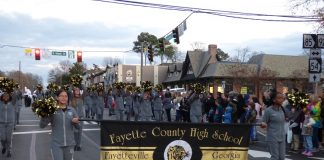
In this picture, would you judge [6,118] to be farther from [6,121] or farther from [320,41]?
[320,41]

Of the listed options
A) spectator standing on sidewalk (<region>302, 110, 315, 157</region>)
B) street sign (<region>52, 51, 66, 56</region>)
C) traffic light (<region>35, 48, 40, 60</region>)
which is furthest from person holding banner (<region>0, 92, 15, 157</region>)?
street sign (<region>52, 51, 66, 56</region>)

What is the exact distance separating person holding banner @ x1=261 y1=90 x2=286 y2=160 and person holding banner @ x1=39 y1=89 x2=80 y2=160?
335 cm

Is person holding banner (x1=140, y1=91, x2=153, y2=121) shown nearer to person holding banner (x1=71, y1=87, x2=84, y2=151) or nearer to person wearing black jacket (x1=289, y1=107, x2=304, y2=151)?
person holding banner (x1=71, y1=87, x2=84, y2=151)

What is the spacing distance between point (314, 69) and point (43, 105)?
926 centimetres

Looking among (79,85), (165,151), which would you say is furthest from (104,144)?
(79,85)

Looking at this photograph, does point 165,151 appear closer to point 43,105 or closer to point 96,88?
point 43,105

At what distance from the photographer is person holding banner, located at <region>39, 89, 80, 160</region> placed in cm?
743

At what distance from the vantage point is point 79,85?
13.4m

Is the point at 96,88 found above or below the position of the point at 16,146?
above

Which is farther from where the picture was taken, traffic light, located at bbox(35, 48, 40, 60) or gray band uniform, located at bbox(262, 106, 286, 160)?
traffic light, located at bbox(35, 48, 40, 60)

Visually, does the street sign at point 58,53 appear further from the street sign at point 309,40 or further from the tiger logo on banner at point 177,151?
the tiger logo on banner at point 177,151

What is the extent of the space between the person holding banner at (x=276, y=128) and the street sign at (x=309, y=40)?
6.02 m

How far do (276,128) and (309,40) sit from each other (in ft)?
21.5

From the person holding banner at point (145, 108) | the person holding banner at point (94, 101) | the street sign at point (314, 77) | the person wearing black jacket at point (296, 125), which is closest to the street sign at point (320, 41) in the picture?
the street sign at point (314, 77)
